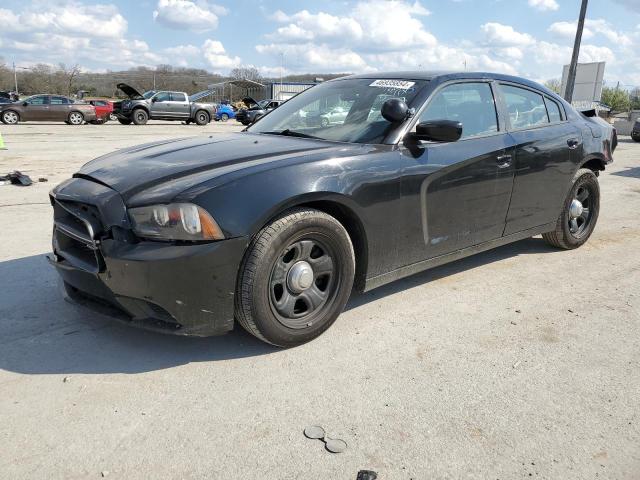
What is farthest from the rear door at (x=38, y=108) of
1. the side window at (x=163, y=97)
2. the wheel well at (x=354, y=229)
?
the wheel well at (x=354, y=229)

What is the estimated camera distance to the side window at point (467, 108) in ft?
12.3

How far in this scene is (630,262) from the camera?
193 inches

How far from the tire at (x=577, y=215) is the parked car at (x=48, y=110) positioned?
80.3 feet

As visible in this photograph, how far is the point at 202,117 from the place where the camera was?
2795cm

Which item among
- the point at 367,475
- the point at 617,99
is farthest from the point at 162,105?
the point at 617,99

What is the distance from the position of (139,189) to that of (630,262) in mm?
4290

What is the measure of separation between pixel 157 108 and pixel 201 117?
7.36 ft

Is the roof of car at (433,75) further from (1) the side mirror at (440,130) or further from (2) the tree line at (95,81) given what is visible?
(2) the tree line at (95,81)

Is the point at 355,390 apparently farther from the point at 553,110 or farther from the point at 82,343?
the point at 553,110

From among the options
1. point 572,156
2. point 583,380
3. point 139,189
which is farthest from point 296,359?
point 572,156

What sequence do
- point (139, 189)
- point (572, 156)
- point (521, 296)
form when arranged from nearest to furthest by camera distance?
1. point (139, 189)
2. point (521, 296)
3. point (572, 156)

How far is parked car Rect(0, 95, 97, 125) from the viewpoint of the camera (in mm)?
23562

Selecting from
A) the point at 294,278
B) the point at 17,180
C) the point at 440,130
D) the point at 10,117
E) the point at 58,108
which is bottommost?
the point at 17,180

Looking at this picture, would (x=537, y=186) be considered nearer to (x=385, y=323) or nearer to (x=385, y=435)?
(x=385, y=323)
